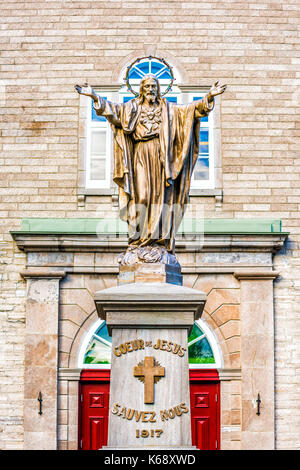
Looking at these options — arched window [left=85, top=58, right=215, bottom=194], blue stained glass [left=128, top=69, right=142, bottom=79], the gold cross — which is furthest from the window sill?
the gold cross

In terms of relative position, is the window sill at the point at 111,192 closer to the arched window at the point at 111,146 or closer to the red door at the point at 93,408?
the arched window at the point at 111,146

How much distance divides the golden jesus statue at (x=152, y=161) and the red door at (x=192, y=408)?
6.80 m

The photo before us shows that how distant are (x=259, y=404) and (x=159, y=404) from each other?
282 inches

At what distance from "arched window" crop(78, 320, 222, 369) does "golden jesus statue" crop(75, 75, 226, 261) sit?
22.0 feet

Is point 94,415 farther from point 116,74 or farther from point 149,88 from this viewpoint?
point 149,88

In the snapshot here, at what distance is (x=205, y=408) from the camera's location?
51.0ft

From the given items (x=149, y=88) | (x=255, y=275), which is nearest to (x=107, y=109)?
(x=149, y=88)

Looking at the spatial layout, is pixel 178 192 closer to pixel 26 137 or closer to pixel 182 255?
pixel 182 255

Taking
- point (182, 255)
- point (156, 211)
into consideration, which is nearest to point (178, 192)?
point (156, 211)

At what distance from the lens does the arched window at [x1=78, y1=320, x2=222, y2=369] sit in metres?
15.6

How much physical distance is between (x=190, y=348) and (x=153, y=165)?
7.12 metres

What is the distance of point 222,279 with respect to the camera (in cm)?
1580
